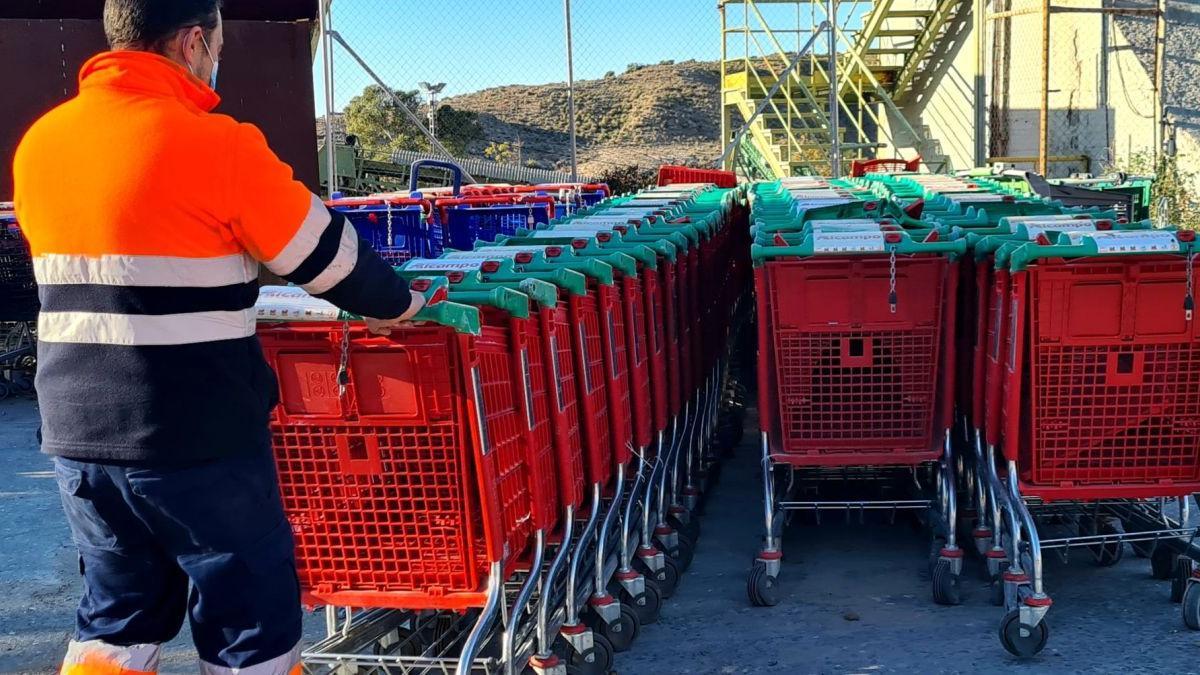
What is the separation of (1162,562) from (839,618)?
128 cm

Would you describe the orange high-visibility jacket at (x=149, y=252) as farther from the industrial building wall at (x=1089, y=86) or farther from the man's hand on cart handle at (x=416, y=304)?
the industrial building wall at (x=1089, y=86)

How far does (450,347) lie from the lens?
9.86 ft

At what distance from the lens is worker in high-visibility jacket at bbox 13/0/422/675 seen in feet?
7.64

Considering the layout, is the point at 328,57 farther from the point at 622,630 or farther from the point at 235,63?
the point at 622,630

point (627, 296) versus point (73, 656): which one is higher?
point (627, 296)

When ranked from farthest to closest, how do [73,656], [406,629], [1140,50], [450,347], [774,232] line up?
[1140,50]
[774,232]
[406,629]
[450,347]
[73,656]

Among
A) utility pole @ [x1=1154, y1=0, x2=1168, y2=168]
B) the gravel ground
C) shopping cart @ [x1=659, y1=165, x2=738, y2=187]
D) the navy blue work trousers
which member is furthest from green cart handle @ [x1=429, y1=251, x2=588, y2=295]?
utility pole @ [x1=1154, y1=0, x2=1168, y2=168]

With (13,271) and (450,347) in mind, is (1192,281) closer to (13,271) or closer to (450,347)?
(450,347)

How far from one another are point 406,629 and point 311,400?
106 cm

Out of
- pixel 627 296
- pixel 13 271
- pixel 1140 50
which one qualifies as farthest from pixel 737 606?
pixel 1140 50

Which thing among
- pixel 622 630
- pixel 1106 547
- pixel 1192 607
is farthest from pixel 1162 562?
pixel 622 630

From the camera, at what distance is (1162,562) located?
4500 millimetres

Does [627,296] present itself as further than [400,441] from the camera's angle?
Yes

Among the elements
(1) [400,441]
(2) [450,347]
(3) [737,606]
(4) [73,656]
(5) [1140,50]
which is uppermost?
(5) [1140,50]
